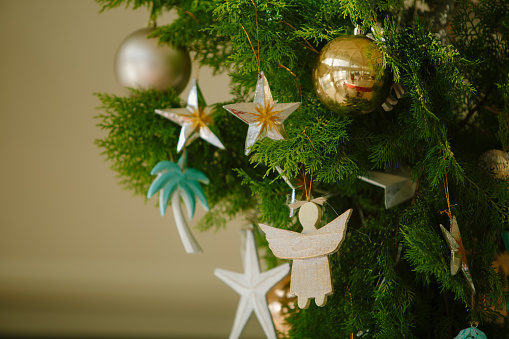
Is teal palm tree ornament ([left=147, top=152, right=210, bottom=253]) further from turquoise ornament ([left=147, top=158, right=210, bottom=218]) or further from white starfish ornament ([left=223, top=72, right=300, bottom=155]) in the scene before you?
white starfish ornament ([left=223, top=72, right=300, bottom=155])

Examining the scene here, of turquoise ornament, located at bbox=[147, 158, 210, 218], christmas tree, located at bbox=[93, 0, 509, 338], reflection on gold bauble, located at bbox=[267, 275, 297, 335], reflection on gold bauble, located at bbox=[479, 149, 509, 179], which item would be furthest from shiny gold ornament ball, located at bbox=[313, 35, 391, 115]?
reflection on gold bauble, located at bbox=[267, 275, 297, 335]

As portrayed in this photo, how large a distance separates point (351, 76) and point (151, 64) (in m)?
0.30

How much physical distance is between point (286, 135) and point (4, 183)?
1321 millimetres

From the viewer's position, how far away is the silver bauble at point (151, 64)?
2.00 feet

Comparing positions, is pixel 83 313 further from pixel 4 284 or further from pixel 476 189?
pixel 476 189

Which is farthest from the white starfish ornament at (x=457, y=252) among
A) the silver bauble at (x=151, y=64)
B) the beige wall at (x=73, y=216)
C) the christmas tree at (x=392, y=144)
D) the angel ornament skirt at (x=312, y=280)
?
the beige wall at (x=73, y=216)

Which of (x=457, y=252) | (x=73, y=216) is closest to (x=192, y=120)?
(x=457, y=252)

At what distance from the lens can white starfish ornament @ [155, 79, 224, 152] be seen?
57cm

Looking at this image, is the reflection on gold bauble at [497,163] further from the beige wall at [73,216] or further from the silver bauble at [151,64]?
the beige wall at [73,216]

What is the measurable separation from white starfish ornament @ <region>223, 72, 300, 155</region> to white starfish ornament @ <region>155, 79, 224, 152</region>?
13cm

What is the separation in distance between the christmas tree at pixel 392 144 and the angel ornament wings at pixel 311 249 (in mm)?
40

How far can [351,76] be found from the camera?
40 centimetres

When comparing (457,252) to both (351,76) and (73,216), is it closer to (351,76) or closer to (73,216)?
(351,76)

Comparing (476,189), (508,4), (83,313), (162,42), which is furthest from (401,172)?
(83,313)
